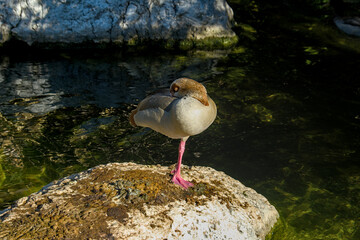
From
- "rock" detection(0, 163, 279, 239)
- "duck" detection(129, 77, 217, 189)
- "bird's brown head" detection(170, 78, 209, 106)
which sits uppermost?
"bird's brown head" detection(170, 78, 209, 106)

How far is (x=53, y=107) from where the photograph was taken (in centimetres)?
750

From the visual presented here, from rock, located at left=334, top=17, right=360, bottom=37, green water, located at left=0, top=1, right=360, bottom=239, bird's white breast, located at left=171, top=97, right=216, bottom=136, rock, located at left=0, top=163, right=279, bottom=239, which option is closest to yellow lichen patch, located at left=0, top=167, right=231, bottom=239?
rock, located at left=0, top=163, right=279, bottom=239

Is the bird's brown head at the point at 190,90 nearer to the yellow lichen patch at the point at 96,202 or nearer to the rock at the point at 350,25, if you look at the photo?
the yellow lichen patch at the point at 96,202

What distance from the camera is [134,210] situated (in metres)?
3.67

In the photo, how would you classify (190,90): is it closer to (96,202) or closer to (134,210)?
(134,210)

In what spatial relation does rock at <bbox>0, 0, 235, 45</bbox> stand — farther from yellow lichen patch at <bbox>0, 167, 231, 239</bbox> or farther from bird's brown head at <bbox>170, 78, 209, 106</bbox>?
bird's brown head at <bbox>170, 78, 209, 106</bbox>

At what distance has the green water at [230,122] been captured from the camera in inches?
224

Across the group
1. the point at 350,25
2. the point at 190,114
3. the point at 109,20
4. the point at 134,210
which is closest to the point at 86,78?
the point at 109,20

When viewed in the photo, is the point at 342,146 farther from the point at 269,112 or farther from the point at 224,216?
the point at 224,216

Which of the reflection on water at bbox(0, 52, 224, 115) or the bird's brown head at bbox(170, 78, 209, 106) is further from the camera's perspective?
the reflection on water at bbox(0, 52, 224, 115)

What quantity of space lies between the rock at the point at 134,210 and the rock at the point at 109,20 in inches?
258

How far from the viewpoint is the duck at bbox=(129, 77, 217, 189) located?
3.77 metres

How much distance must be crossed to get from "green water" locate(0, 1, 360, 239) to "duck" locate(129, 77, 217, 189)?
1.70 meters

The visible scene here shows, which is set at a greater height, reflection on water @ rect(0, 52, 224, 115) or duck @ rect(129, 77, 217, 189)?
duck @ rect(129, 77, 217, 189)
